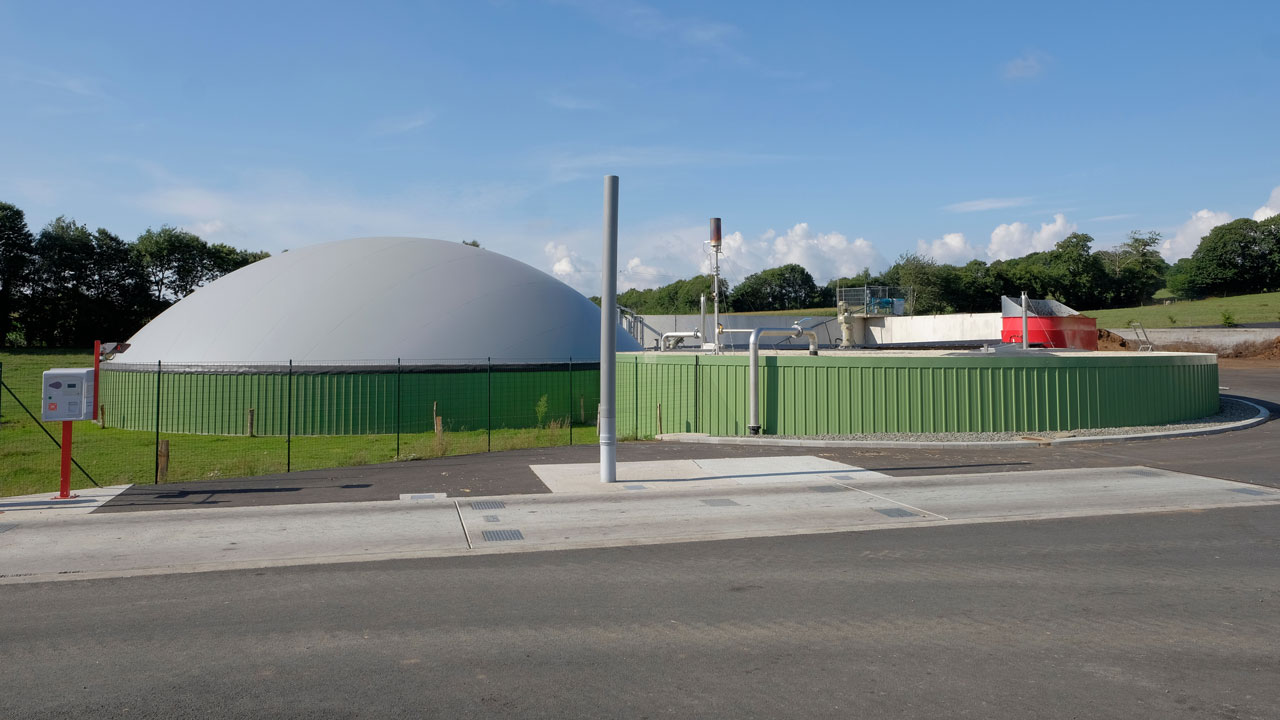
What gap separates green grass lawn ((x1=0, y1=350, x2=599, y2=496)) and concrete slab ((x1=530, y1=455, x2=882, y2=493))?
4.67 m

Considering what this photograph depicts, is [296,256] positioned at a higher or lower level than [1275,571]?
higher

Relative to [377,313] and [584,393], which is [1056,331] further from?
[377,313]

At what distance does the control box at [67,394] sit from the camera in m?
12.4

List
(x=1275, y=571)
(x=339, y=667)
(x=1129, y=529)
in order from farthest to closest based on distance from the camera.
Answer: (x=1129, y=529), (x=1275, y=571), (x=339, y=667)

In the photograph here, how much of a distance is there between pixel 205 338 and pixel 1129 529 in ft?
93.9

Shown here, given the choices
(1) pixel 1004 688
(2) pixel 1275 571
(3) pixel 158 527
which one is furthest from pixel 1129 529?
(3) pixel 158 527

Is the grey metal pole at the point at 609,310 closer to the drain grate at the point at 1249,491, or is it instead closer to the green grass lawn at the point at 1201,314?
the drain grate at the point at 1249,491

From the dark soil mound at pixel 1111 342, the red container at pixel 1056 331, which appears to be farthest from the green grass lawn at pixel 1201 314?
the red container at pixel 1056 331

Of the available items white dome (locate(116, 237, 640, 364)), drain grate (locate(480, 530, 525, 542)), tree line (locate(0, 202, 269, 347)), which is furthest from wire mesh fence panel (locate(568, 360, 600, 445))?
tree line (locate(0, 202, 269, 347))

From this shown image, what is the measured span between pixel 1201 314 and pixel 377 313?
71179mm

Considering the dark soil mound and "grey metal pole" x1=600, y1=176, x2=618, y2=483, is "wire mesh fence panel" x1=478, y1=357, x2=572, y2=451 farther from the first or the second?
the dark soil mound

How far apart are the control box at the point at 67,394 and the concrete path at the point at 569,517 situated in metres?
1.36

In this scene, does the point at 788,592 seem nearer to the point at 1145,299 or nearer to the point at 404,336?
the point at 404,336

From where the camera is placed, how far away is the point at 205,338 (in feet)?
97.5
